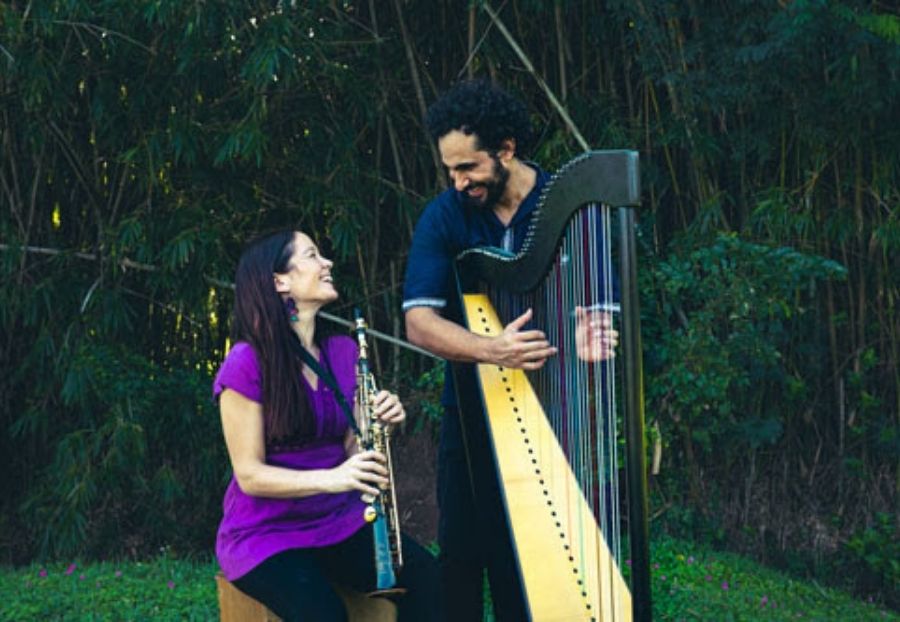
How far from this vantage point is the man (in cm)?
260

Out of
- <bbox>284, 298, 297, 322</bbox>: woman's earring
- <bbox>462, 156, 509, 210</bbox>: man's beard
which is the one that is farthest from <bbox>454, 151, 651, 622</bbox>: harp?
<bbox>284, 298, 297, 322</bbox>: woman's earring

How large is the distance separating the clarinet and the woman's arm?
42 mm

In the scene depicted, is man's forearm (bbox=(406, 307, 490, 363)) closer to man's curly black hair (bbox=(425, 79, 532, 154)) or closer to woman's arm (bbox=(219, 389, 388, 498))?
woman's arm (bbox=(219, 389, 388, 498))

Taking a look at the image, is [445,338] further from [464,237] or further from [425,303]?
[464,237]

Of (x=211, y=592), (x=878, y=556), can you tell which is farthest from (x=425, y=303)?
(x=878, y=556)

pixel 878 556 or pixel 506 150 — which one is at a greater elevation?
pixel 506 150

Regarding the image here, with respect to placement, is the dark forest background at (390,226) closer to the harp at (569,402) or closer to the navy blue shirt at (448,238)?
the navy blue shirt at (448,238)

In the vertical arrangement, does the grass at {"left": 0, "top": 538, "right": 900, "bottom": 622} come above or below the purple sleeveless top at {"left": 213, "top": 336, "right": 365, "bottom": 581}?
below

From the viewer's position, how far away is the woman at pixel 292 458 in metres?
2.43

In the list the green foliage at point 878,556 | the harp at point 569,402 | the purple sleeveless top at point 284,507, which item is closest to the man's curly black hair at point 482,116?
the harp at point 569,402

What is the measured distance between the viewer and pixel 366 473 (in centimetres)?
232

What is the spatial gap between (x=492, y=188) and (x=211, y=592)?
7.07ft

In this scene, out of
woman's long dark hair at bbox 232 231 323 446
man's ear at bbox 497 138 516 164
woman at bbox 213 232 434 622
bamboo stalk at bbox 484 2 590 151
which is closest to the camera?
woman at bbox 213 232 434 622

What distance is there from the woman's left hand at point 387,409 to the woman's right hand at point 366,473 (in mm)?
113
